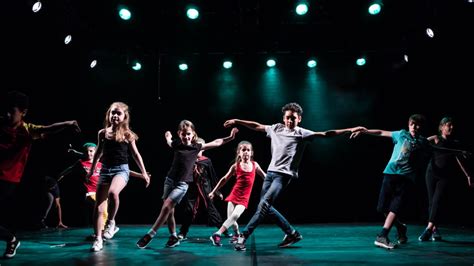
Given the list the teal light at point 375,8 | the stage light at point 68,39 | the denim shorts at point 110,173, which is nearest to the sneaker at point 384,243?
the denim shorts at point 110,173

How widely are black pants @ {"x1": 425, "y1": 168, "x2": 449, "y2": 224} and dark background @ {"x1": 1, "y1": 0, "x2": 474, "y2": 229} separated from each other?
116 inches

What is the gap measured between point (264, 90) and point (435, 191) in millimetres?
4491

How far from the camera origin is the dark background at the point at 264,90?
7.27 metres

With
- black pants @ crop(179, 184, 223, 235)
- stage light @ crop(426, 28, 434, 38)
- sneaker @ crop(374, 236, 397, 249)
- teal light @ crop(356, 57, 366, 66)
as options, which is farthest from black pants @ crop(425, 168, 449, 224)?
teal light @ crop(356, 57, 366, 66)

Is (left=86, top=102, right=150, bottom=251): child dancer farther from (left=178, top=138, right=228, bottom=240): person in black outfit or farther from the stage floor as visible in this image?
(left=178, top=138, right=228, bottom=240): person in black outfit

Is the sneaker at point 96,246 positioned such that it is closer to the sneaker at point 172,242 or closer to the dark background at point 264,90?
the sneaker at point 172,242

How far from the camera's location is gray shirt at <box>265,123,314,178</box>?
423 centimetres

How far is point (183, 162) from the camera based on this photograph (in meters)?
4.39

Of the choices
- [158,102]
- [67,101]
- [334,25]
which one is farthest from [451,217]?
[67,101]

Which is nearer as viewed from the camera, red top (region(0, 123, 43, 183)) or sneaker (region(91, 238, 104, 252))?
red top (region(0, 123, 43, 183))

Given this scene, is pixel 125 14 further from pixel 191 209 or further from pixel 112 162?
pixel 191 209

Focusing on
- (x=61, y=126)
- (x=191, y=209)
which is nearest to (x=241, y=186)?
(x=191, y=209)

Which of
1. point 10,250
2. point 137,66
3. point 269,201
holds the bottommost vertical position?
point 10,250

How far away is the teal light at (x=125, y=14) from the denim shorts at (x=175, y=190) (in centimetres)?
368
